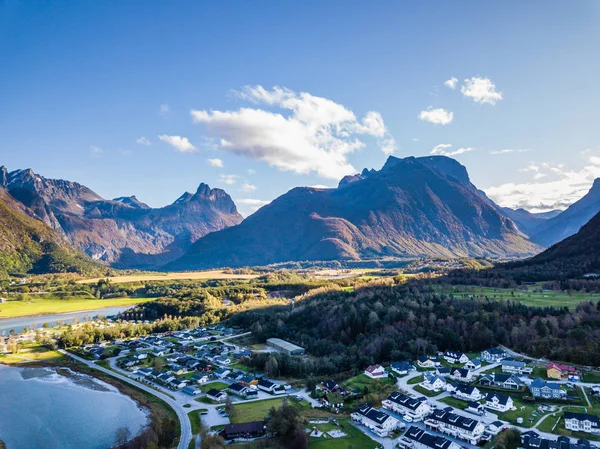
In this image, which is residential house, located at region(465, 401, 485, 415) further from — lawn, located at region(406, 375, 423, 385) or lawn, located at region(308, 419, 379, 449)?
lawn, located at region(308, 419, 379, 449)

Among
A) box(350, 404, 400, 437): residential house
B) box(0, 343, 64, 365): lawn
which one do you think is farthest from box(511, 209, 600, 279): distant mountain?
box(0, 343, 64, 365): lawn

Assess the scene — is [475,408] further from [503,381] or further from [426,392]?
[503,381]

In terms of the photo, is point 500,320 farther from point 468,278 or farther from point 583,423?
point 468,278

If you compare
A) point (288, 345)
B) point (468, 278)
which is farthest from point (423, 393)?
point (468, 278)

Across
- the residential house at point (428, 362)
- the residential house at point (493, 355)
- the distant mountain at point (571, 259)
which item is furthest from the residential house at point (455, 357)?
the distant mountain at point (571, 259)

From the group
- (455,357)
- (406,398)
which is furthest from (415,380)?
(455,357)

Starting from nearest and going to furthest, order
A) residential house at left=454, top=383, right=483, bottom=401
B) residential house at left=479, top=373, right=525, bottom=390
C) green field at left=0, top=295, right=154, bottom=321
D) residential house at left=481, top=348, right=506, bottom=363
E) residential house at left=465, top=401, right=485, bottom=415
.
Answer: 1. residential house at left=465, top=401, right=485, bottom=415
2. residential house at left=454, top=383, right=483, bottom=401
3. residential house at left=479, top=373, right=525, bottom=390
4. residential house at left=481, top=348, right=506, bottom=363
5. green field at left=0, top=295, right=154, bottom=321
